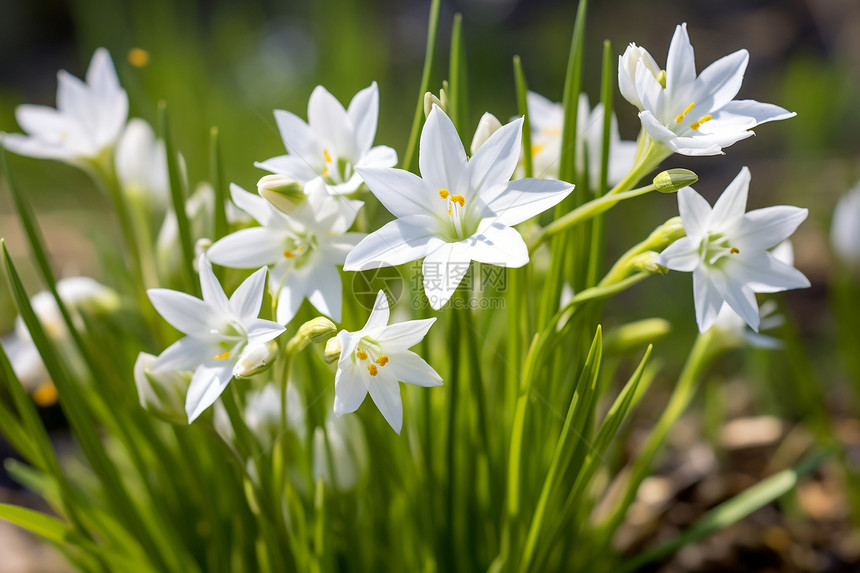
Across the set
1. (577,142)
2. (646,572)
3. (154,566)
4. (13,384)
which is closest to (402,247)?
(577,142)

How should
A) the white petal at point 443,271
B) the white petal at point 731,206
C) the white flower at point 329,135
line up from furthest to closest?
the white flower at point 329,135 → the white petal at point 731,206 → the white petal at point 443,271

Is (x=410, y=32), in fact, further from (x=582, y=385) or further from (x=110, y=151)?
(x=582, y=385)

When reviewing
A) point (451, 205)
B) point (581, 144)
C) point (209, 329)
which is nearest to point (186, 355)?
point (209, 329)

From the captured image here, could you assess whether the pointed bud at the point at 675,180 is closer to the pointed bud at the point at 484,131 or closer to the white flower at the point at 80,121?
the pointed bud at the point at 484,131

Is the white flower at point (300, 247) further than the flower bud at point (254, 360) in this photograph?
Yes

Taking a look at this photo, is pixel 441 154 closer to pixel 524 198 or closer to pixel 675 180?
pixel 524 198

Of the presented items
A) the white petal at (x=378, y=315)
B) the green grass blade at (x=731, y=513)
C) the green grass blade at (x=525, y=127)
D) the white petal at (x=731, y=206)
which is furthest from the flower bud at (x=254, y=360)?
the green grass blade at (x=731, y=513)
